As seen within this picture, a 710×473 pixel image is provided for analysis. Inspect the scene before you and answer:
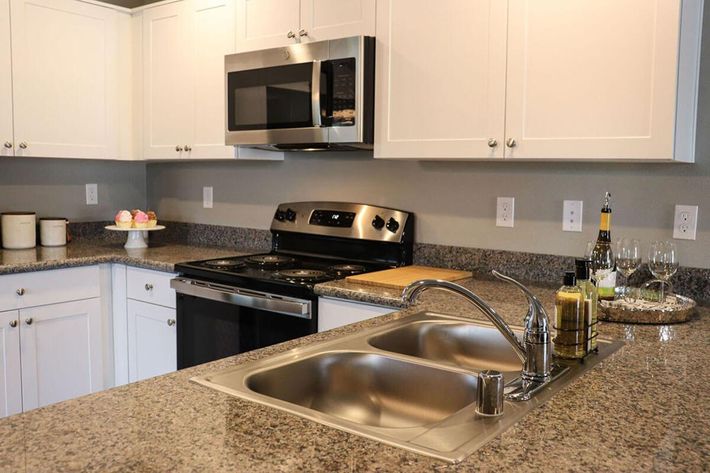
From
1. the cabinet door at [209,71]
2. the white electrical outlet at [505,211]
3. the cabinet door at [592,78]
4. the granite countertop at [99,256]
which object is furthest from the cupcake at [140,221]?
the cabinet door at [592,78]

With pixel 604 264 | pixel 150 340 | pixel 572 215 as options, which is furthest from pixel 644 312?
pixel 150 340

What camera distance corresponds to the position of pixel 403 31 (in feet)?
7.99

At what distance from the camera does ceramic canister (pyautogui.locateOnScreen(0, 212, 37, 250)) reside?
320 centimetres

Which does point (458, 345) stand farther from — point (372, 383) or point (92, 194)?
point (92, 194)

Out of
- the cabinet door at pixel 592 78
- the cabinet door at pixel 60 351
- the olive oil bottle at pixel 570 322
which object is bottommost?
the cabinet door at pixel 60 351

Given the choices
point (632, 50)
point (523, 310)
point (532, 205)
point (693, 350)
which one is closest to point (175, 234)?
point (532, 205)

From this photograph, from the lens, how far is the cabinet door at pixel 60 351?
9.25ft

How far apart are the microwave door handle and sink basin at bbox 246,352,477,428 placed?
54.8 inches

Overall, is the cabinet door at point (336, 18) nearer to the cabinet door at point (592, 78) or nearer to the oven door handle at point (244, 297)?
the cabinet door at point (592, 78)

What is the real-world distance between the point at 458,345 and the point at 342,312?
61cm

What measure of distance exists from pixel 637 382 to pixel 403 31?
1.61m

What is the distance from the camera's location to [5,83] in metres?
3.02

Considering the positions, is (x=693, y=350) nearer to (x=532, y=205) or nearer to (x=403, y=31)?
(x=532, y=205)

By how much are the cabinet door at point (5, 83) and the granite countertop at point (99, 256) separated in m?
0.51
